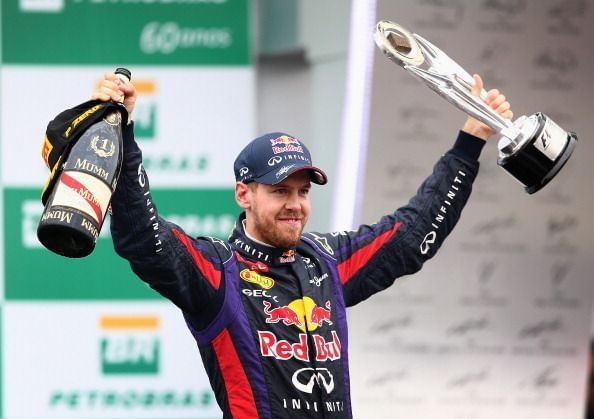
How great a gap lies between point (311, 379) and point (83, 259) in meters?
2.90

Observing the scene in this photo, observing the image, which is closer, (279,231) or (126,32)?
(279,231)

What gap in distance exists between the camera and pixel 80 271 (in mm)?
5848

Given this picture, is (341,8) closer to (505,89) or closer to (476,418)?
(505,89)

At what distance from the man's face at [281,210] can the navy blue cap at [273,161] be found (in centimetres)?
3

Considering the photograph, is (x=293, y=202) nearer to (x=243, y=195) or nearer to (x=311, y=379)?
(x=243, y=195)

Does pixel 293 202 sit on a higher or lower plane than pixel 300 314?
higher

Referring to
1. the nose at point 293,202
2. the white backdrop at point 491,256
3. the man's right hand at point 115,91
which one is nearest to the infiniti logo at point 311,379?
the nose at point 293,202

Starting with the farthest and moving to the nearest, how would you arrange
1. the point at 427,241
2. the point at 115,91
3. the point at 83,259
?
the point at 83,259, the point at 427,241, the point at 115,91

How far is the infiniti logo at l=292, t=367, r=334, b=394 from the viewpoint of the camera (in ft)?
10.3

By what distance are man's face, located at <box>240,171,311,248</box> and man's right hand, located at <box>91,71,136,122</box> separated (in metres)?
0.46

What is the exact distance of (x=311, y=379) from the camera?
10.4ft

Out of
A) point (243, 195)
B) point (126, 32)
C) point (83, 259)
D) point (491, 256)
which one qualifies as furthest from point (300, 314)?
point (126, 32)

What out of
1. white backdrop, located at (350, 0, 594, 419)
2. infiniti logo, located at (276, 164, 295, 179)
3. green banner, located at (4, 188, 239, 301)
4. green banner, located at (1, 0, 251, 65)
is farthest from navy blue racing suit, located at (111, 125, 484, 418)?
green banner, located at (1, 0, 251, 65)

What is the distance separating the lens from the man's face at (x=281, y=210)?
3.23m
